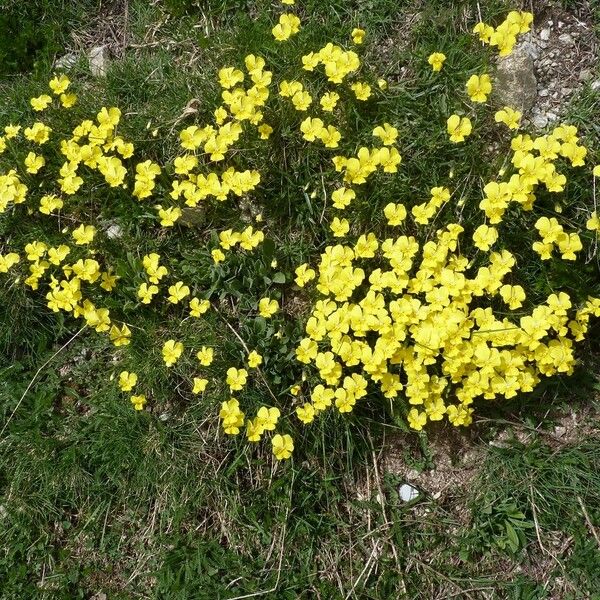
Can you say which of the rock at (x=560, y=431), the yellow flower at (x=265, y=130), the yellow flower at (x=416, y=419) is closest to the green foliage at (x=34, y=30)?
the yellow flower at (x=265, y=130)

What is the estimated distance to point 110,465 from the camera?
3586 millimetres

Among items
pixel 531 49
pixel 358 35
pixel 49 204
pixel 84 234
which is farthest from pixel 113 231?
pixel 531 49

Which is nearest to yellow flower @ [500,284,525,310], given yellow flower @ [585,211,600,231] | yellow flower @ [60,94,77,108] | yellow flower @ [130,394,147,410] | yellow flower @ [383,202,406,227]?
yellow flower @ [585,211,600,231]

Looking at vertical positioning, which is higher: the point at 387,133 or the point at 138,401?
the point at 387,133

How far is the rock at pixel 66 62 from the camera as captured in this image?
157 inches

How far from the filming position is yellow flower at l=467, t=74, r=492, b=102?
332 centimetres

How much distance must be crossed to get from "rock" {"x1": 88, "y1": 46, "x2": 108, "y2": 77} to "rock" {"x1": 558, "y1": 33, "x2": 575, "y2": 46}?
8.28 ft

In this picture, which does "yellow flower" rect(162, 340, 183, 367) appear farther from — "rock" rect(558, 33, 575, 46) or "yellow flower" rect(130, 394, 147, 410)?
"rock" rect(558, 33, 575, 46)

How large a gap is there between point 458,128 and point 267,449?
1.84 metres

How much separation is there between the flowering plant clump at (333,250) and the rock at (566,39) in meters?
0.40

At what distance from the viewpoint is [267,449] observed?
138 inches

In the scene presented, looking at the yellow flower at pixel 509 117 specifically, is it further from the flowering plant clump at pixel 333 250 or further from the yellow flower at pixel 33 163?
the yellow flower at pixel 33 163

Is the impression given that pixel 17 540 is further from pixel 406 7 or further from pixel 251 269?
pixel 406 7

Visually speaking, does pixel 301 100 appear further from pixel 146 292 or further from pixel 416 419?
pixel 416 419
